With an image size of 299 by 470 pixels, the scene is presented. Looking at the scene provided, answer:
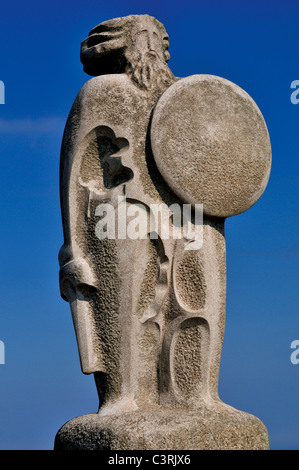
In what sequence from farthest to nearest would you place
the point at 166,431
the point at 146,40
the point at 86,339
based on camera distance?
1. the point at 146,40
2. the point at 86,339
3. the point at 166,431

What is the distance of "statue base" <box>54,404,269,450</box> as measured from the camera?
6059mm

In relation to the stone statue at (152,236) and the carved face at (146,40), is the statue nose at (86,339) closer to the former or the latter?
the stone statue at (152,236)

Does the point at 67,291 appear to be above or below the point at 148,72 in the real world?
below

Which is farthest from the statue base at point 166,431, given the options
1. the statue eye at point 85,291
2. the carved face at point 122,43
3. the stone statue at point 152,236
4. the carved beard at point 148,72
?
the carved face at point 122,43

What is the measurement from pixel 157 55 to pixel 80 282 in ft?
5.58

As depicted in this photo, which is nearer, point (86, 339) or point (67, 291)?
point (86, 339)

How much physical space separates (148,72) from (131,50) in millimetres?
222

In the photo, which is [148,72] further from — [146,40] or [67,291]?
[67,291]

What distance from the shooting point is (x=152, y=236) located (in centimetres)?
Result: 653

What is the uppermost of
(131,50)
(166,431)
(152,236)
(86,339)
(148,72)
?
(131,50)

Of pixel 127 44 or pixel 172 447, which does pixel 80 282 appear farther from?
pixel 127 44

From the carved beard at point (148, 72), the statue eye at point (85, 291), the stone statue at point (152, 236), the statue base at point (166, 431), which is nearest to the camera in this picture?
the statue base at point (166, 431)

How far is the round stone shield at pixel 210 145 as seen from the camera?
6.56 metres

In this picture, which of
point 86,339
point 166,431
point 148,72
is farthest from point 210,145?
point 166,431
